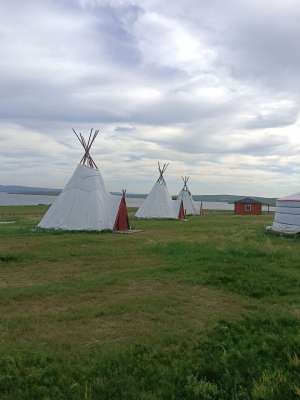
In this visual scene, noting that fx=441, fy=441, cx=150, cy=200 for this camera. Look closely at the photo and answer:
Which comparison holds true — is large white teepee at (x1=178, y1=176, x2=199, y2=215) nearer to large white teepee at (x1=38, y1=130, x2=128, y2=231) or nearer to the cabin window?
the cabin window

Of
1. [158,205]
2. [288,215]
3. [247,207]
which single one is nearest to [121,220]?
[288,215]

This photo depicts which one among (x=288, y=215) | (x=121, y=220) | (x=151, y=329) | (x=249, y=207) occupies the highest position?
(x=249, y=207)

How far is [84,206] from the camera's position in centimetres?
1888

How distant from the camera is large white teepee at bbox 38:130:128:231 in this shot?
728 inches

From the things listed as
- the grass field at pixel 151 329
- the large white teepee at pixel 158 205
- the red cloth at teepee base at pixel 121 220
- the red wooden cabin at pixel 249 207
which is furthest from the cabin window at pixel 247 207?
the grass field at pixel 151 329

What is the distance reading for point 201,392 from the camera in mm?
3520

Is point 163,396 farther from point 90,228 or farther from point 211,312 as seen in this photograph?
point 90,228

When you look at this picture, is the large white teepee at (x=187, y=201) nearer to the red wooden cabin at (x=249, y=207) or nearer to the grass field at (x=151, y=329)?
the red wooden cabin at (x=249, y=207)

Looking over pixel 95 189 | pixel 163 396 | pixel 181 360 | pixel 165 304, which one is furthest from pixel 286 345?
pixel 95 189

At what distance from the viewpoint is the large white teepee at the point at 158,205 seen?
98.9ft

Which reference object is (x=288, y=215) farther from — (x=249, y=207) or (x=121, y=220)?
(x=249, y=207)

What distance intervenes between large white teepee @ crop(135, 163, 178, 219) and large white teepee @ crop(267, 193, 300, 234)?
12883mm

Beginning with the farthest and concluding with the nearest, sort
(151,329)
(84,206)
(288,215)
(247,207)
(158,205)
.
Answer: (247,207)
(158,205)
(84,206)
(288,215)
(151,329)

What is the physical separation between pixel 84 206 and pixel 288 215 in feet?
27.4
